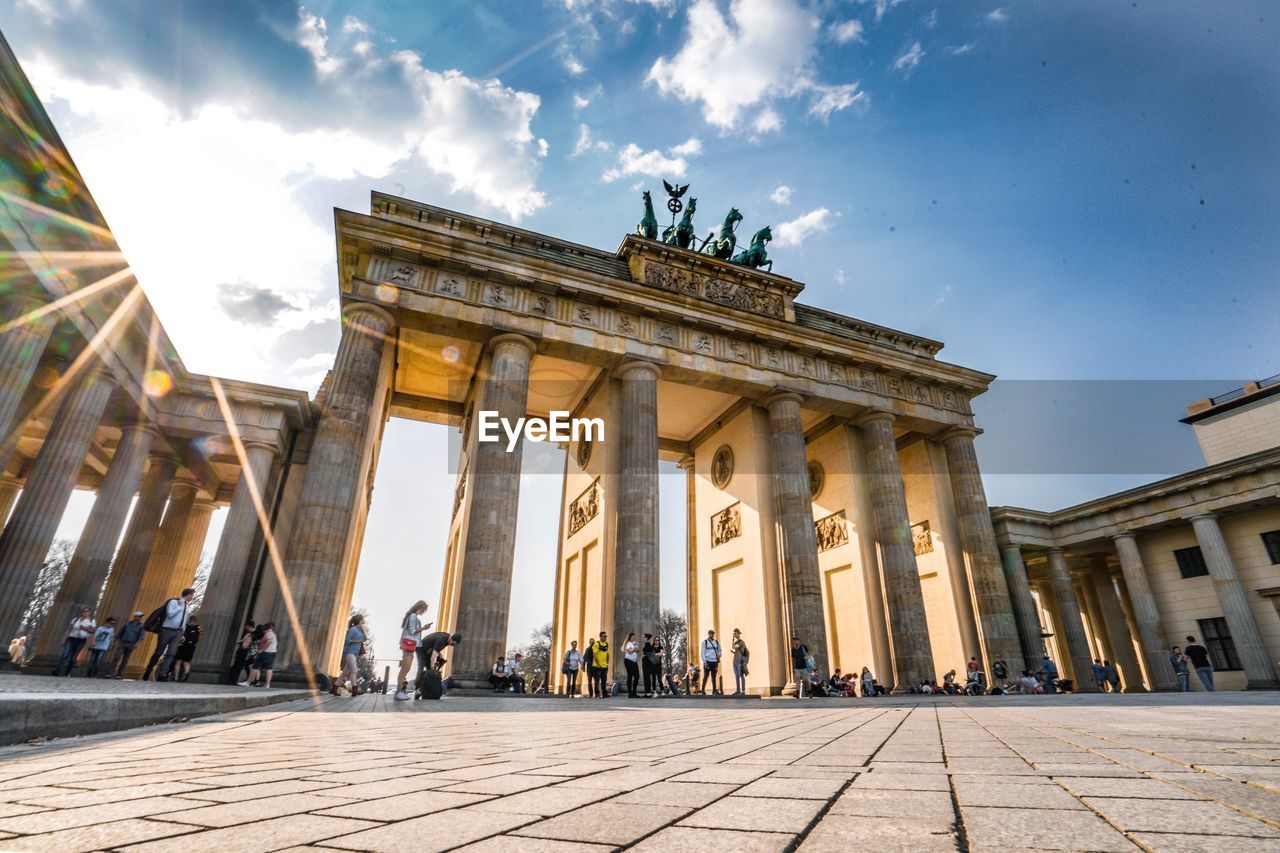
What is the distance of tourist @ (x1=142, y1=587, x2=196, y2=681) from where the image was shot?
12523mm

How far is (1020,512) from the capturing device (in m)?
A: 27.0

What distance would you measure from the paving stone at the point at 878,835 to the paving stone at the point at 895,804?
0.06 m

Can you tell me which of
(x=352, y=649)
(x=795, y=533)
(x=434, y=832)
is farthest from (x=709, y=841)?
(x=795, y=533)

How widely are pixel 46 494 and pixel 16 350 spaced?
3.66 m

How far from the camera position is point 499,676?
14422mm

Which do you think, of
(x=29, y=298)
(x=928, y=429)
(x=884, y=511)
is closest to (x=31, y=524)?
(x=29, y=298)

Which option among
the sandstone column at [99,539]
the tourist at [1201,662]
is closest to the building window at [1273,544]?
the tourist at [1201,662]

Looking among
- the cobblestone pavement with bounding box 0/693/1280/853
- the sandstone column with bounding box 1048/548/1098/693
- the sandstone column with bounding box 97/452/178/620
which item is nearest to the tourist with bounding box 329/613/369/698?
the cobblestone pavement with bounding box 0/693/1280/853

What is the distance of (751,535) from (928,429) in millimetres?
8596

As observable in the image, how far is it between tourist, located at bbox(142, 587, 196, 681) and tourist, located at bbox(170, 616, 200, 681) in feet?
0.43

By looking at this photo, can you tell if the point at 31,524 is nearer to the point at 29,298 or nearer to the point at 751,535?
the point at 29,298

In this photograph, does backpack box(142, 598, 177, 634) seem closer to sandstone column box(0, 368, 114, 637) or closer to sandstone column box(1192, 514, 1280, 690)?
sandstone column box(0, 368, 114, 637)

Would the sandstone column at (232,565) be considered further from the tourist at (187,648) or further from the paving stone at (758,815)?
the paving stone at (758,815)

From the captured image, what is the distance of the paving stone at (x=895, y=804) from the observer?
1443 millimetres
